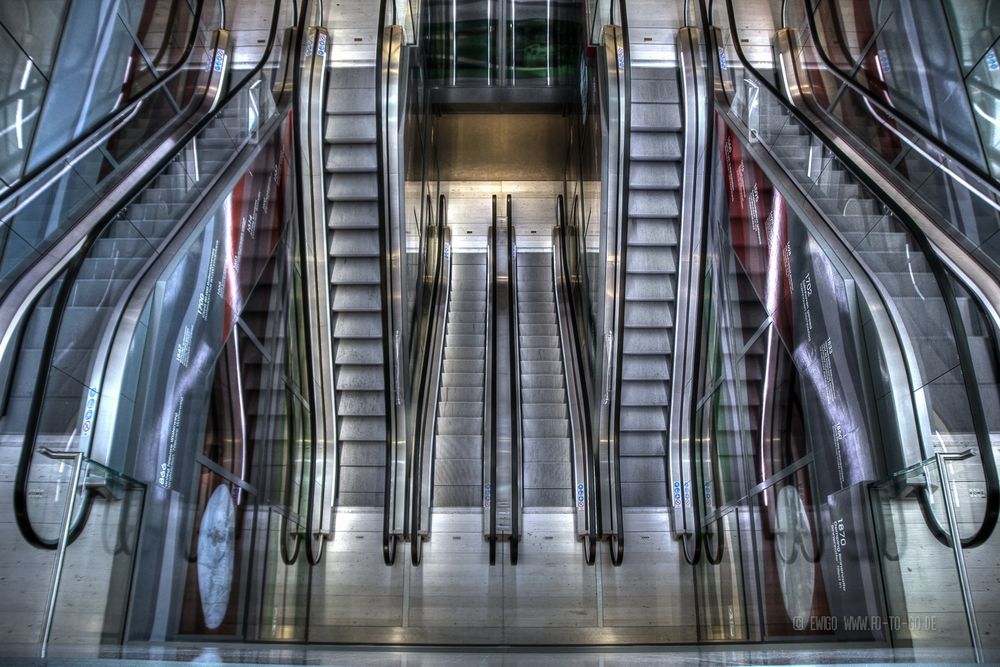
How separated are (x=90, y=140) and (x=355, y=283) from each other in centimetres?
292

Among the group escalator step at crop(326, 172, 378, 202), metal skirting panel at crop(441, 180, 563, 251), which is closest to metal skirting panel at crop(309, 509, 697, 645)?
escalator step at crop(326, 172, 378, 202)

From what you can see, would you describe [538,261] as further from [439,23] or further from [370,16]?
[370,16]

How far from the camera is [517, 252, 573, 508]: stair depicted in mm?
7895

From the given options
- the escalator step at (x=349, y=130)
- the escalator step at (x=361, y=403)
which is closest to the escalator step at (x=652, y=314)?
the escalator step at (x=361, y=403)

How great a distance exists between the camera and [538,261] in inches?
442

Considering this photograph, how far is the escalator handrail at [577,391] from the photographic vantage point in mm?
7281

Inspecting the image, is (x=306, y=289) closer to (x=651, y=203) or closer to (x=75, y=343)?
(x=651, y=203)

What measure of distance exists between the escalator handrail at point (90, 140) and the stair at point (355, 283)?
1.35 meters

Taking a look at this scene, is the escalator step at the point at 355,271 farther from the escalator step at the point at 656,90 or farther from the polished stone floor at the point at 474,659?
the polished stone floor at the point at 474,659

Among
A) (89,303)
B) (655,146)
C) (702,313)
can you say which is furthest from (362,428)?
(89,303)

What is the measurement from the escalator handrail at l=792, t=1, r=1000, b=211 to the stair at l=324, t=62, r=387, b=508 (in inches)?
161

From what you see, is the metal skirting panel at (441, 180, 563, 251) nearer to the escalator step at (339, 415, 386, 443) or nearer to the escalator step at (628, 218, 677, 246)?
the escalator step at (339, 415, 386, 443)

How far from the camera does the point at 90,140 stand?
4996 mm

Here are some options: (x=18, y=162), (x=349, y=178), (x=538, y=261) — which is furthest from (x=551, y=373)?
(x=18, y=162)
